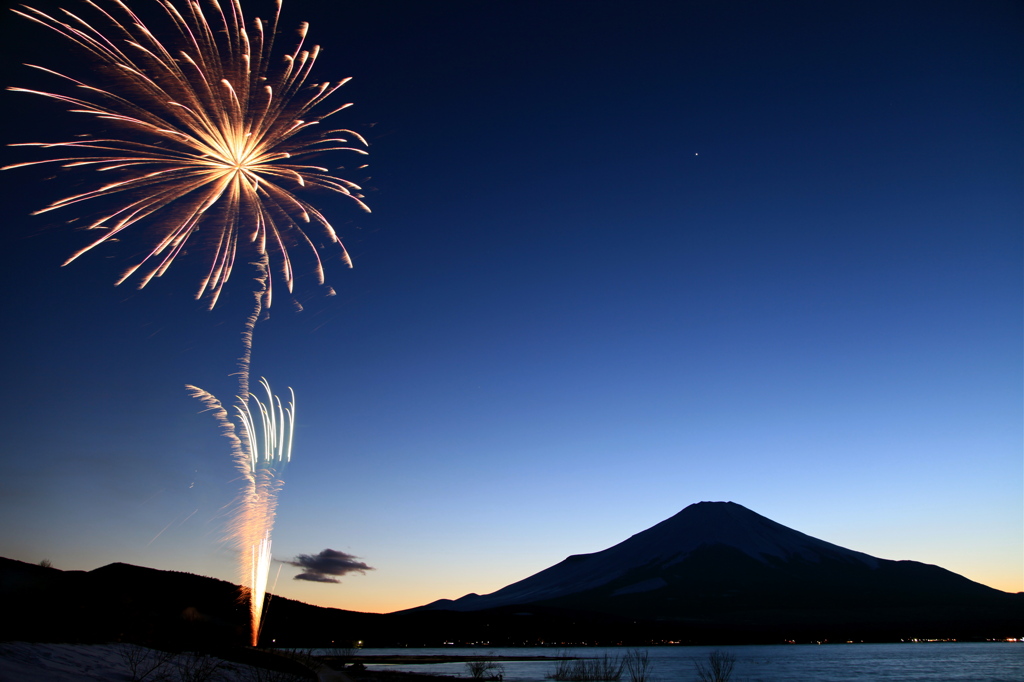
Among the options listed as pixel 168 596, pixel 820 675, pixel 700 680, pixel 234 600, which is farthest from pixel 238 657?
pixel 234 600

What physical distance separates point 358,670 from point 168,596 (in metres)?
114

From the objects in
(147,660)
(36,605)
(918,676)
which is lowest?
(918,676)

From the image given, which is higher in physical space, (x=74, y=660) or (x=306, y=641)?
(x=74, y=660)

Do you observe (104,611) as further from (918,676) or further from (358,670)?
(918,676)

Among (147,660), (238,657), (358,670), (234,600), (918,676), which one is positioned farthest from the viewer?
(234,600)

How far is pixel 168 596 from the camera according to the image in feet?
492

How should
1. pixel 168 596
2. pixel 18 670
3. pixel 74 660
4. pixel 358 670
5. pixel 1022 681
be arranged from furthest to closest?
pixel 168 596, pixel 1022 681, pixel 358 670, pixel 74 660, pixel 18 670

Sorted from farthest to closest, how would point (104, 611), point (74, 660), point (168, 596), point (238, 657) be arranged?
1. point (168, 596)
2. point (238, 657)
3. point (104, 611)
4. point (74, 660)

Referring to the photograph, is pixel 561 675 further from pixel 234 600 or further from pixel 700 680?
pixel 234 600

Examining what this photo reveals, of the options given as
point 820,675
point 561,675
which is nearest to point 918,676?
point 820,675

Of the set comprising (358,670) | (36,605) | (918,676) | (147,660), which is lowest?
(918,676)

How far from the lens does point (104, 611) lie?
36.4 metres

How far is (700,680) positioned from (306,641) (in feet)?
408

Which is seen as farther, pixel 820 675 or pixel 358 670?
pixel 820 675
